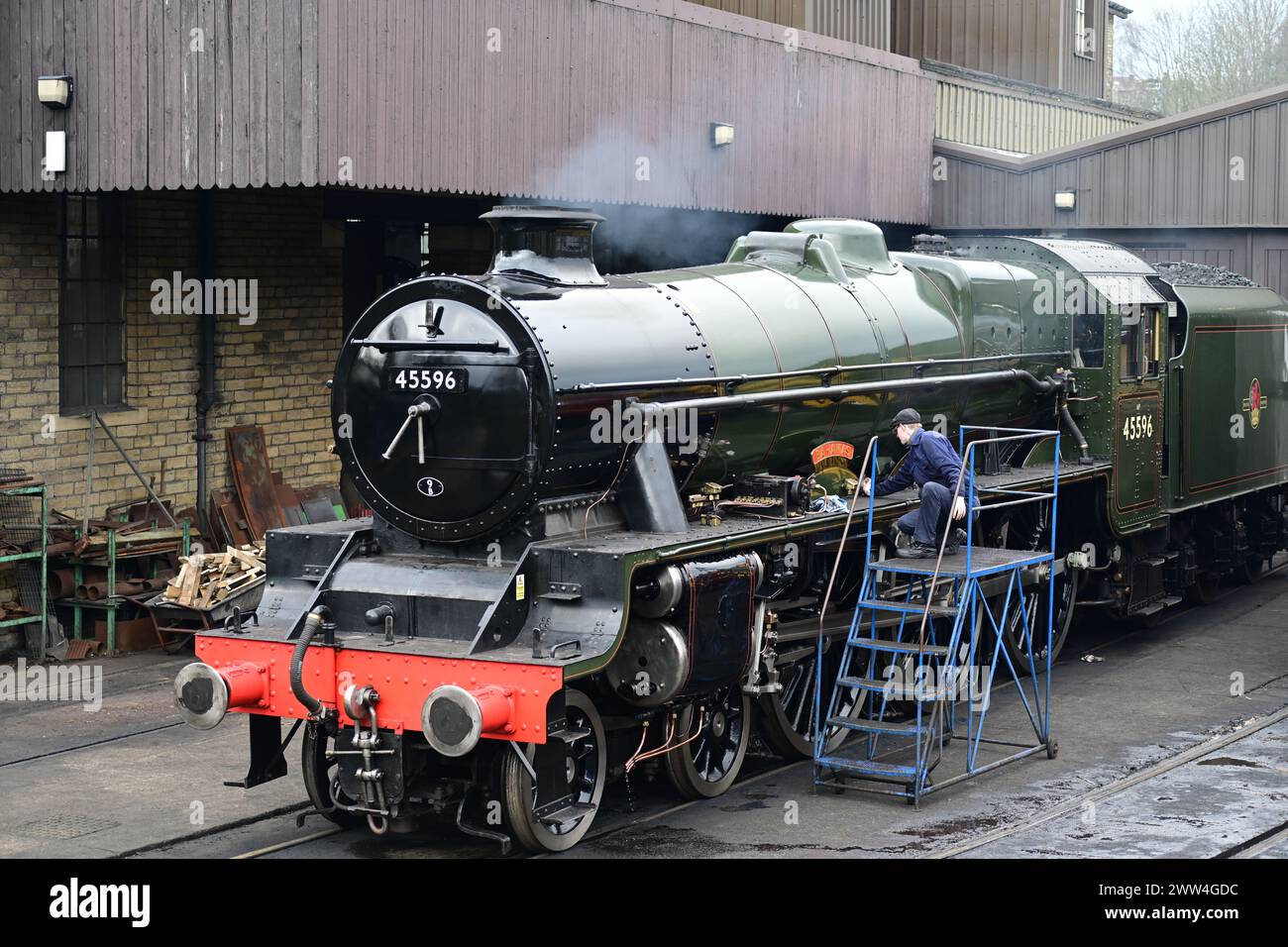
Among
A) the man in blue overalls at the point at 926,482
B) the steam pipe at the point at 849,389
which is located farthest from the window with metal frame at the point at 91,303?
the man in blue overalls at the point at 926,482

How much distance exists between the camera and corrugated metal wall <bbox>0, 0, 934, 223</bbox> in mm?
10453

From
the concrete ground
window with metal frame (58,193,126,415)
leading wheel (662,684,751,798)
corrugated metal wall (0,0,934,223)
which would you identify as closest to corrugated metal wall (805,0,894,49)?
corrugated metal wall (0,0,934,223)

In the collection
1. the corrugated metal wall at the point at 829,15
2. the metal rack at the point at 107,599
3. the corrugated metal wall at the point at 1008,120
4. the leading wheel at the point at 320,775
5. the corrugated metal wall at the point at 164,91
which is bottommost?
the leading wheel at the point at 320,775

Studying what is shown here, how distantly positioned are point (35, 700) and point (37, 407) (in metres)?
2.28

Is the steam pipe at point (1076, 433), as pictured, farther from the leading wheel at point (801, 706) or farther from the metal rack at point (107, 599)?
the metal rack at point (107, 599)

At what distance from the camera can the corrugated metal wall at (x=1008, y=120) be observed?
62.6 feet

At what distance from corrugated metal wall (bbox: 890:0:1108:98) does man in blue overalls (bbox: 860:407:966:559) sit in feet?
47.8

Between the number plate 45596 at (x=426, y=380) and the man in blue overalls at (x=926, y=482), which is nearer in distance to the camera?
the number plate 45596 at (x=426, y=380)

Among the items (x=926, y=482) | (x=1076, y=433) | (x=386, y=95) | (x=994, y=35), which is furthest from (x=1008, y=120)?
(x=926, y=482)

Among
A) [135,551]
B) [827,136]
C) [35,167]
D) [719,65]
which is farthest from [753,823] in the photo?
[827,136]

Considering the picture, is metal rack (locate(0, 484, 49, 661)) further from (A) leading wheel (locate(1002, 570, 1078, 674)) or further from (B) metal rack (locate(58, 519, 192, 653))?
(A) leading wheel (locate(1002, 570, 1078, 674))

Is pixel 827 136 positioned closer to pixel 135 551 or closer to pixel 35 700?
pixel 135 551

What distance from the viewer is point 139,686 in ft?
36.9

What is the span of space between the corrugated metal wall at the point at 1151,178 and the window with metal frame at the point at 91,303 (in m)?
9.95
